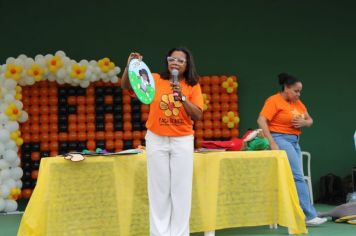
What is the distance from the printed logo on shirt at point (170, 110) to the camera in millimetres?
4055

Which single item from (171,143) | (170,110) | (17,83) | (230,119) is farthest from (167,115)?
(230,119)

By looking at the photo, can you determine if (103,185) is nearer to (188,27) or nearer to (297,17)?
(188,27)

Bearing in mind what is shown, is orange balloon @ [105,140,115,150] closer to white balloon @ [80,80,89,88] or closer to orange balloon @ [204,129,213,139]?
white balloon @ [80,80,89,88]

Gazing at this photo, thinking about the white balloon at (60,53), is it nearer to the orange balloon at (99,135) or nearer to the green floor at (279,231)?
the orange balloon at (99,135)

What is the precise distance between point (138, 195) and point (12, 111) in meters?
2.99

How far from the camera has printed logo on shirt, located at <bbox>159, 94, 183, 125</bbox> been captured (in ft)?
13.3

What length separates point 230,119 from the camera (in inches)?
316

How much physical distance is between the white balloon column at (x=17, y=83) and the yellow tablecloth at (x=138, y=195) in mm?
2852

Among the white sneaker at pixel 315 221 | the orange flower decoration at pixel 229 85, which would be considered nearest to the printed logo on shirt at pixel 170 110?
the white sneaker at pixel 315 221

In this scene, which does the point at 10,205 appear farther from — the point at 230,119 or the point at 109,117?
the point at 230,119

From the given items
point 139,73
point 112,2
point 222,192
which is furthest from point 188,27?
point 139,73

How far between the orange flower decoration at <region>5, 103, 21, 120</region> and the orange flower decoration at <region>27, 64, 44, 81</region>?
0.40 m

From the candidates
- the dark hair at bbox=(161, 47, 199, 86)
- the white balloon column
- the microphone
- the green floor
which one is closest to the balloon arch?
the white balloon column

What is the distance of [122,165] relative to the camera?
4.48 metres
